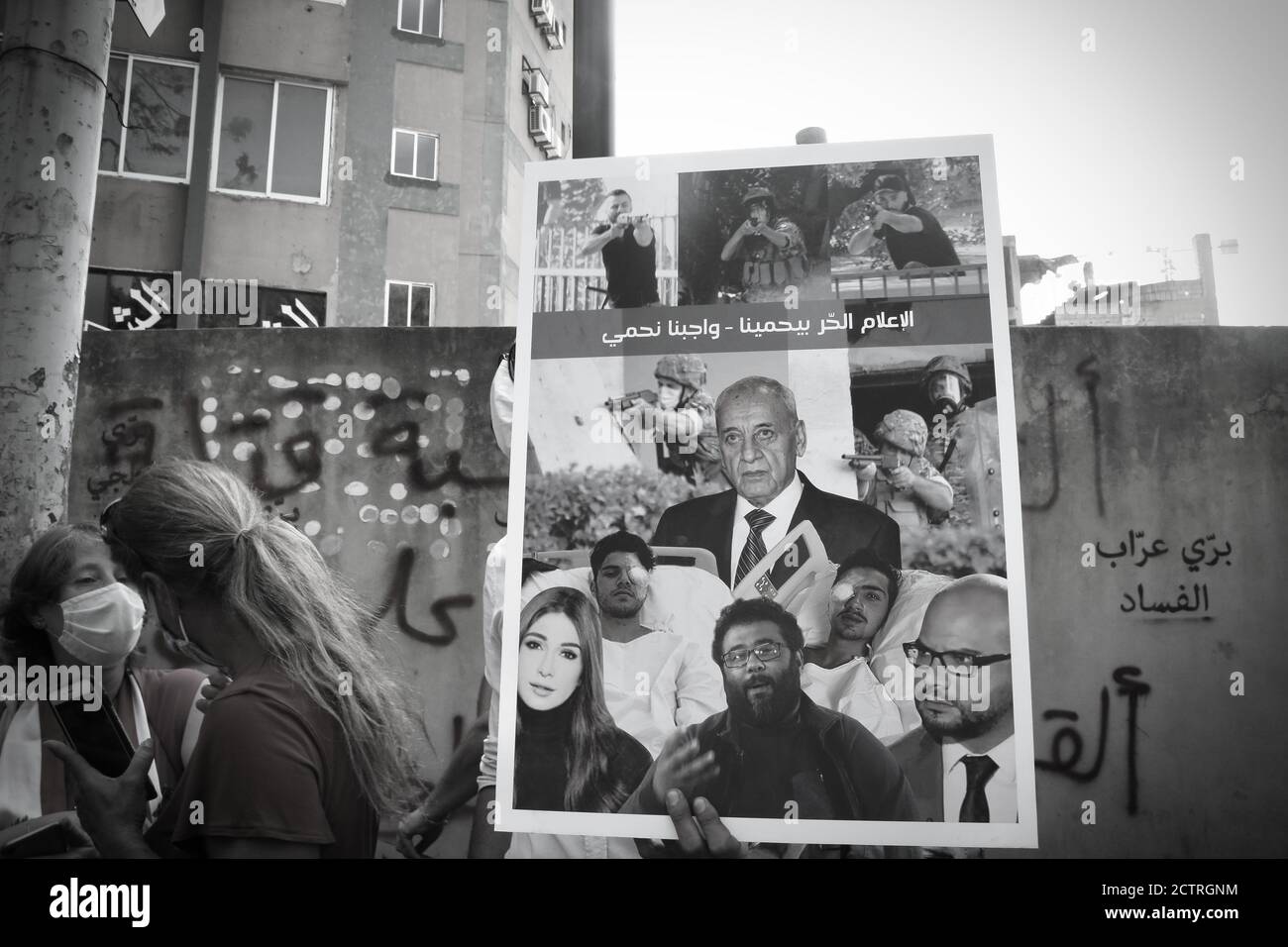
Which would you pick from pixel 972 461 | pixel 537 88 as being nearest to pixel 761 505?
pixel 972 461

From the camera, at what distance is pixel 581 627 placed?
6.41 ft

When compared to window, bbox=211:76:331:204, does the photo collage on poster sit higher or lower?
lower

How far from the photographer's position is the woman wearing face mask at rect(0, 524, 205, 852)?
2508 millimetres

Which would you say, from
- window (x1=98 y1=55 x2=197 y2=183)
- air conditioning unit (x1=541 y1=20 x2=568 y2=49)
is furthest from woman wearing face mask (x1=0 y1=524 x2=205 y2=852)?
air conditioning unit (x1=541 y1=20 x2=568 y2=49)

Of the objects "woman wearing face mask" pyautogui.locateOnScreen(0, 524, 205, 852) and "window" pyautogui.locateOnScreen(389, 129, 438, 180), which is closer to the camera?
"woman wearing face mask" pyautogui.locateOnScreen(0, 524, 205, 852)

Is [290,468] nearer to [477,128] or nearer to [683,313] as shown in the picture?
[683,313]

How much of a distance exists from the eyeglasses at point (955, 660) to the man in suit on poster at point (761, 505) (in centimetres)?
20

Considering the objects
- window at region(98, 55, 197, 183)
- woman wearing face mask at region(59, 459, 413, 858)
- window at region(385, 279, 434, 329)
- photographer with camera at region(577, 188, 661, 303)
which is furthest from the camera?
window at region(385, 279, 434, 329)

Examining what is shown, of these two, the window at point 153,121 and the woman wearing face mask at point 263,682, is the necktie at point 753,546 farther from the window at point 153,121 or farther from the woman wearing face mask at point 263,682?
the window at point 153,121

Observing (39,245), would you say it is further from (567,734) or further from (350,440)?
(567,734)

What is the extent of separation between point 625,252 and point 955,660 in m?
1.12

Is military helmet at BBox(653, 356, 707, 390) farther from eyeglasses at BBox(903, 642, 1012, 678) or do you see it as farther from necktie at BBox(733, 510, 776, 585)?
eyeglasses at BBox(903, 642, 1012, 678)
